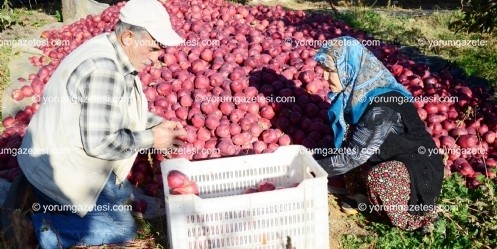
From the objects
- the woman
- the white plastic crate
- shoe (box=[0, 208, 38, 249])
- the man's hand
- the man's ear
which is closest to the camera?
the white plastic crate

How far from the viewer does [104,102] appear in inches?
103

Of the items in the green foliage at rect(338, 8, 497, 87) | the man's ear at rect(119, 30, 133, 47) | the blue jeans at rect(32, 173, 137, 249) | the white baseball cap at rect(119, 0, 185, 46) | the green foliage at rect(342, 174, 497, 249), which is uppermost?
the white baseball cap at rect(119, 0, 185, 46)

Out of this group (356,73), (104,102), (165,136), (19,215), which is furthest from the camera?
(356,73)

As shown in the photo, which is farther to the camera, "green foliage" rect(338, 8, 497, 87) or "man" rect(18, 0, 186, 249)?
"green foliage" rect(338, 8, 497, 87)

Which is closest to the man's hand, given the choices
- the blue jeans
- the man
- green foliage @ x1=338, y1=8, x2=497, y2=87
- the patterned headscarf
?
the man

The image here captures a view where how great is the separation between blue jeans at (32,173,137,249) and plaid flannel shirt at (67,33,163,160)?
522 mm

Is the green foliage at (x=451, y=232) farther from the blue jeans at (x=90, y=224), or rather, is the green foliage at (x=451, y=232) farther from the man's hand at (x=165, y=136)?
the blue jeans at (x=90, y=224)

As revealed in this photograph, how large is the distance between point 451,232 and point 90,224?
2.41m

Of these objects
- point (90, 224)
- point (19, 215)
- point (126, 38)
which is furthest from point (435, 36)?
point (19, 215)

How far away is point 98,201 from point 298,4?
1019 centimetres

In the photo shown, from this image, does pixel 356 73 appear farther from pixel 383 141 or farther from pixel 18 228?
pixel 18 228

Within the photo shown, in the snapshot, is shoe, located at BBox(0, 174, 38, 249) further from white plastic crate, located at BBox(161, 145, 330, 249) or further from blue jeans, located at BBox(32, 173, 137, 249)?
white plastic crate, located at BBox(161, 145, 330, 249)

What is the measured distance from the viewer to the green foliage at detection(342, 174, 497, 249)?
3311 millimetres

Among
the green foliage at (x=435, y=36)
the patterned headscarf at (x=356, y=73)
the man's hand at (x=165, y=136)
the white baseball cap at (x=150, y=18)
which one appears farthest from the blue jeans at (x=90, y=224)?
the green foliage at (x=435, y=36)
